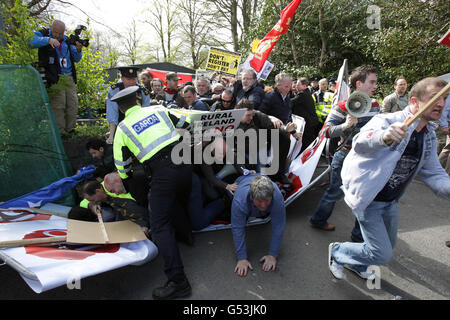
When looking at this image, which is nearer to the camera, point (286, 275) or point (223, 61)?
point (286, 275)

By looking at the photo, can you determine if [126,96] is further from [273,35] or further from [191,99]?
[273,35]

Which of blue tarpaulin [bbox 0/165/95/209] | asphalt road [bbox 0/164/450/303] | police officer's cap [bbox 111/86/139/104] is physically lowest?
asphalt road [bbox 0/164/450/303]

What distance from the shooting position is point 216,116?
3.04 meters

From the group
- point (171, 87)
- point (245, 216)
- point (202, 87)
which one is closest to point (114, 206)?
point (245, 216)

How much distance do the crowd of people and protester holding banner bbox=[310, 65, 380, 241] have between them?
0.01 metres

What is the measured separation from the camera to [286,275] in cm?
260

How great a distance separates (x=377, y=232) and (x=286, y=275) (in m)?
0.96

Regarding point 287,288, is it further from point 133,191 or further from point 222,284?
point 133,191

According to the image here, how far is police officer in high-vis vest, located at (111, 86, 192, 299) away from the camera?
7.75 ft

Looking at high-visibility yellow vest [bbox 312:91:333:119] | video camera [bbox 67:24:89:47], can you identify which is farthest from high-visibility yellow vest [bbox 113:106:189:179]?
high-visibility yellow vest [bbox 312:91:333:119]

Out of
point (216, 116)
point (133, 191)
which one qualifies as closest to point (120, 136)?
point (133, 191)

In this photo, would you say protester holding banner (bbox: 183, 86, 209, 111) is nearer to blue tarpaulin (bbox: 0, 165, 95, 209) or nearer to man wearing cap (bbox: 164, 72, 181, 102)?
man wearing cap (bbox: 164, 72, 181, 102)

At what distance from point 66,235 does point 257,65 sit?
4.88 m

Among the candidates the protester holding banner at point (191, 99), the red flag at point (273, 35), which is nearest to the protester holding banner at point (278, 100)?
the protester holding banner at point (191, 99)
